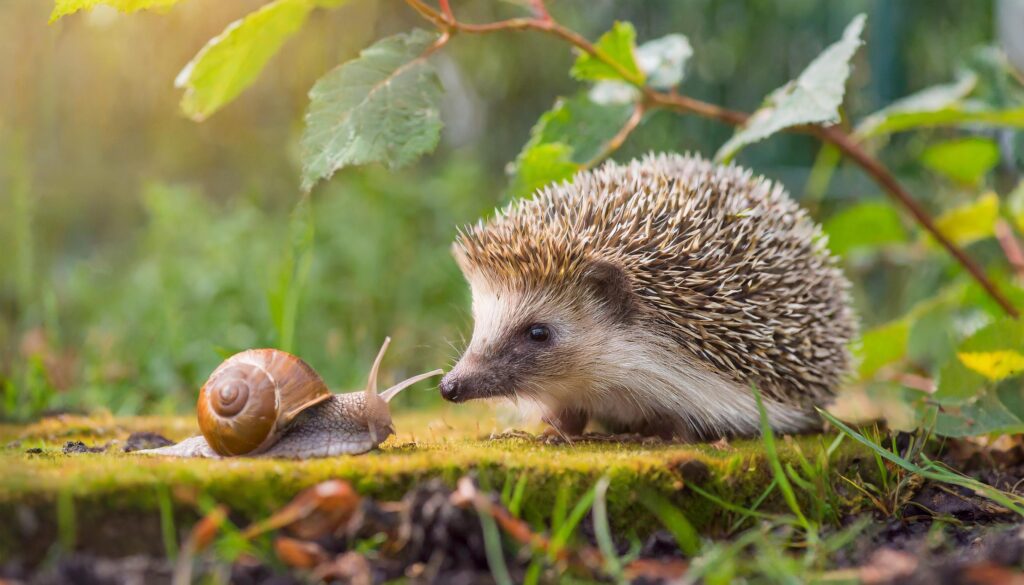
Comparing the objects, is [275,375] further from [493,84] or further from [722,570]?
[493,84]

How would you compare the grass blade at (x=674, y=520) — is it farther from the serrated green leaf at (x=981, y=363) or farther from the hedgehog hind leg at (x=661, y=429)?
the serrated green leaf at (x=981, y=363)

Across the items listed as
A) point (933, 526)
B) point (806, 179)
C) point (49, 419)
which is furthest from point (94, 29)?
point (933, 526)

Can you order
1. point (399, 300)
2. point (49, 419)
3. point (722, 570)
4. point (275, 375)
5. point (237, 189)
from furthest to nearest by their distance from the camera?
point (237, 189) < point (399, 300) < point (49, 419) < point (275, 375) < point (722, 570)

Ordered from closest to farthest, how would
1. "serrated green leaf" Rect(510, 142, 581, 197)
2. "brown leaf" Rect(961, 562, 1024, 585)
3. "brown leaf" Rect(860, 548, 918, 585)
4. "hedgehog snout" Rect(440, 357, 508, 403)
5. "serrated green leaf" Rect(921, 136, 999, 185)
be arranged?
"brown leaf" Rect(961, 562, 1024, 585) → "brown leaf" Rect(860, 548, 918, 585) → "hedgehog snout" Rect(440, 357, 508, 403) → "serrated green leaf" Rect(510, 142, 581, 197) → "serrated green leaf" Rect(921, 136, 999, 185)

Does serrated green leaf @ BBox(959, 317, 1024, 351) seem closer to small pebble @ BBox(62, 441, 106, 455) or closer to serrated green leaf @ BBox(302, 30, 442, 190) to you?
serrated green leaf @ BBox(302, 30, 442, 190)

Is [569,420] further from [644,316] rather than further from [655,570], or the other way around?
[655,570]

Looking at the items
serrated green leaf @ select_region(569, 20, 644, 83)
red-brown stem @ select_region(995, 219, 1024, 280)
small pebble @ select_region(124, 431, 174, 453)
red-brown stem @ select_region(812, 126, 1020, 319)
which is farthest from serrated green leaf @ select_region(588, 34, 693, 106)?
small pebble @ select_region(124, 431, 174, 453)
